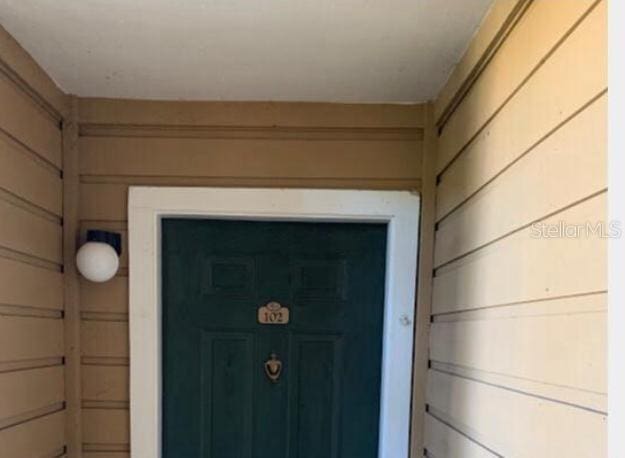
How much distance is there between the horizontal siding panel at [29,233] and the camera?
1.57 m

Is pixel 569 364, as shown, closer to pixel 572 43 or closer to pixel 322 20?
pixel 572 43

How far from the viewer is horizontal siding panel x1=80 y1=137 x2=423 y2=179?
6.84ft

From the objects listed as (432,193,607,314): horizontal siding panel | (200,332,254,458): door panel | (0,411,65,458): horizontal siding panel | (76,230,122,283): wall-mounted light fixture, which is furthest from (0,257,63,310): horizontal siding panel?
(432,193,607,314): horizontal siding panel

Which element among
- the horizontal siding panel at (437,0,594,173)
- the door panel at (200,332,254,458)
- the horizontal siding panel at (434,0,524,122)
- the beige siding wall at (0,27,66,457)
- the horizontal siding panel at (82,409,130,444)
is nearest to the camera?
the horizontal siding panel at (437,0,594,173)

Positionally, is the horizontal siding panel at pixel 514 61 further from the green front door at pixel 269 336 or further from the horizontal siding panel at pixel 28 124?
the horizontal siding panel at pixel 28 124

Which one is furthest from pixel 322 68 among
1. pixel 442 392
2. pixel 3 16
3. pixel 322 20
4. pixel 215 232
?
pixel 442 392

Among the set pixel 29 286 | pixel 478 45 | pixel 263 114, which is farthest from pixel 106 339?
pixel 478 45

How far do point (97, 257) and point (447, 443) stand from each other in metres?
1.35

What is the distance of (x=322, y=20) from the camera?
146 cm

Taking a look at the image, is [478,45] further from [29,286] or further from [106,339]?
[106,339]

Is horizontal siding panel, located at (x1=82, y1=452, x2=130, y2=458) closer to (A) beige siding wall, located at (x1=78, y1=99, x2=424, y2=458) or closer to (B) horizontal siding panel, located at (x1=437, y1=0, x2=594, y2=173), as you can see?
(A) beige siding wall, located at (x1=78, y1=99, x2=424, y2=458)

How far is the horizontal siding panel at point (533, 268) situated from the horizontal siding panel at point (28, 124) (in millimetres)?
1411

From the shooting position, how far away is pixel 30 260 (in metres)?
1.73

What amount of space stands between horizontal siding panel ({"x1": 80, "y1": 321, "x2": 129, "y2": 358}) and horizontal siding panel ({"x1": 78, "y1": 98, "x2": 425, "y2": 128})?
0.77 metres
